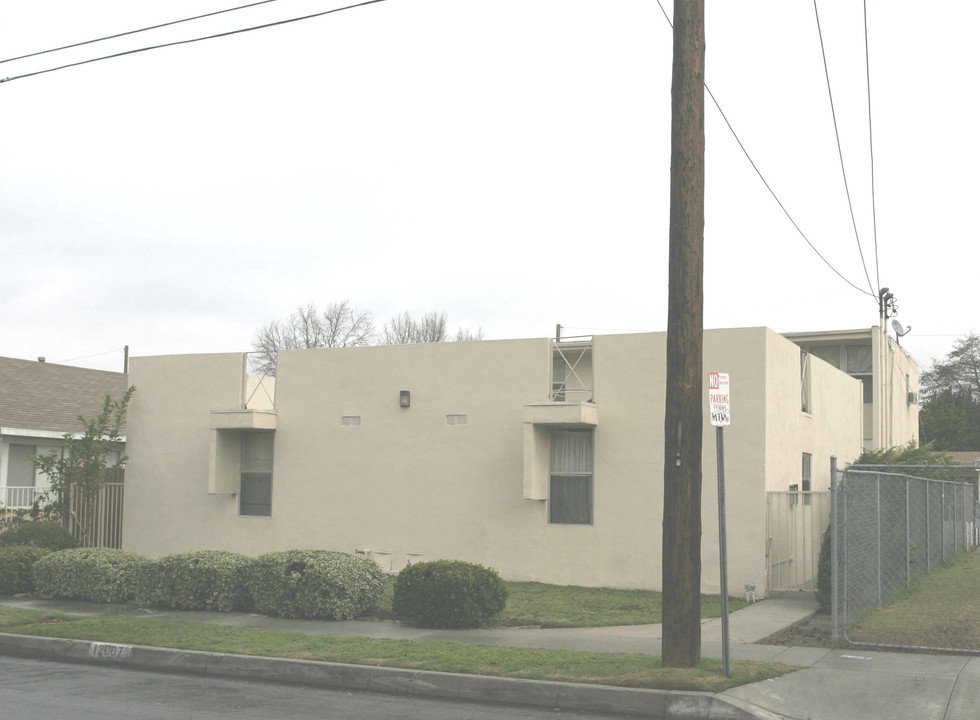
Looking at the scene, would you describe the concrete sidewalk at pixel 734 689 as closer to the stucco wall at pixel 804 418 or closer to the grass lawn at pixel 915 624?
the grass lawn at pixel 915 624

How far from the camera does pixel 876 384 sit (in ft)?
90.8

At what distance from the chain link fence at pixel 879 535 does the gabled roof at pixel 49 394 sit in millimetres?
20897

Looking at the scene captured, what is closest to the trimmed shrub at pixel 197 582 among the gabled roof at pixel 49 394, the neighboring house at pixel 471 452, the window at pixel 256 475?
the neighboring house at pixel 471 452

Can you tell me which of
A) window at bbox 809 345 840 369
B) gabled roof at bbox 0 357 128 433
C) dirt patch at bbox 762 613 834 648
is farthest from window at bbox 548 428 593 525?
gabled roof at bbox 0 357 128 433

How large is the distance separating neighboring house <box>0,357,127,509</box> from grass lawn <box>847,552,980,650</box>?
19.8 meters

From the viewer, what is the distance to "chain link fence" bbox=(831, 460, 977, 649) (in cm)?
1173

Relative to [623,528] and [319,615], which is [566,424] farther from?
[319,615]

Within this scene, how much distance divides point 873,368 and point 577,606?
16729 mm

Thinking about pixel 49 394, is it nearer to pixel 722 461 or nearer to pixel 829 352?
pixel 829 352

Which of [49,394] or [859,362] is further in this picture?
[859,362]

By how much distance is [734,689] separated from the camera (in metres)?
8.84

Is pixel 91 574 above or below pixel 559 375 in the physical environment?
below

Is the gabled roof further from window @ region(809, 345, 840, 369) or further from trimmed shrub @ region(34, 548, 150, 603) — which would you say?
window @ region(809, 345, 840, 369)

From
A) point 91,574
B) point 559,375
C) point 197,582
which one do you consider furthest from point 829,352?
point 91,574
